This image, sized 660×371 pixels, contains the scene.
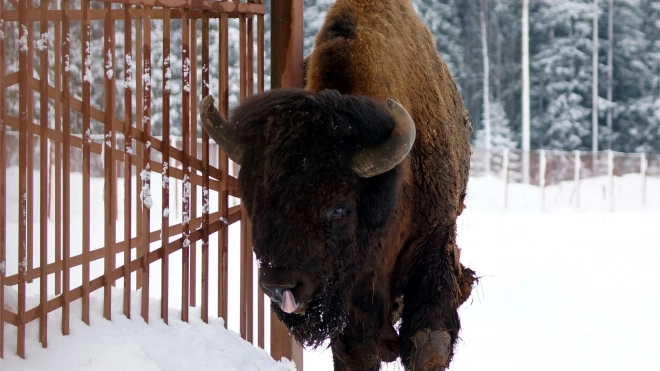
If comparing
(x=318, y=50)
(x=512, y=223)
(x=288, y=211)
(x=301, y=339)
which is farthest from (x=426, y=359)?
(x=512, y=223)

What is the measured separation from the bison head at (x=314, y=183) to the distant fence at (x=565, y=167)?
26.5m

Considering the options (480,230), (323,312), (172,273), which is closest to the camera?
(323,312)

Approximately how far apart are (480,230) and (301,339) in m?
15.3

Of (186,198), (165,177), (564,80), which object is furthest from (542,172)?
(165,177)

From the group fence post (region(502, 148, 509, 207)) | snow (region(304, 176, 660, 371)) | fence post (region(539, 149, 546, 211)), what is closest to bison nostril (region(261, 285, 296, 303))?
snow (region(304, 176, 660, 371))

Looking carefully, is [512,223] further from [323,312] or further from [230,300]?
[323,312]

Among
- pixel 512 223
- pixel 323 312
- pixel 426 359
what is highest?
pixel 323 312

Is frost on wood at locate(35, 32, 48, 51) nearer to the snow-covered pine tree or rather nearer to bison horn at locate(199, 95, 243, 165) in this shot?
bison horn at locate(199, 95, 243, 165)

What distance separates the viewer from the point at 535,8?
1635 inches

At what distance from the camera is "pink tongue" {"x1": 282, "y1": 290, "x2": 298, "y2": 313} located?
3.64 metres

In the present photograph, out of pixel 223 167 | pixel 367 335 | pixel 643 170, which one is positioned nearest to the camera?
pixel 367 335

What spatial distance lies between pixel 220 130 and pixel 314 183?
0.70 meters

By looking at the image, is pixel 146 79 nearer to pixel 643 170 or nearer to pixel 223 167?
pixel 223 167

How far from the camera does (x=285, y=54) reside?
5.45 meters
